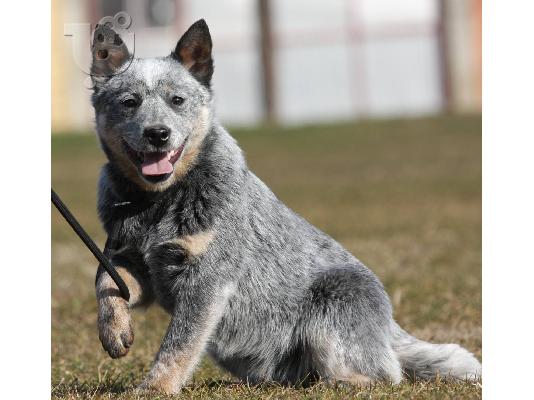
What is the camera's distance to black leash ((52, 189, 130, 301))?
3.92 metres

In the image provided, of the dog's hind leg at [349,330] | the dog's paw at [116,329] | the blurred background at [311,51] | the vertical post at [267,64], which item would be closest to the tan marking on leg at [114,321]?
the dog's paw at [116,329]

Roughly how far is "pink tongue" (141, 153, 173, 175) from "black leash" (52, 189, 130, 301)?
347 mm

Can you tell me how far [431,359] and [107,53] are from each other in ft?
6.25

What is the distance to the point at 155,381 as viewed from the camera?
4051 millimetres

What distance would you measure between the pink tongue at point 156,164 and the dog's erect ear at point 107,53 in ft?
1.28

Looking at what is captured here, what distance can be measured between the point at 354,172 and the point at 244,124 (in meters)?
3.97

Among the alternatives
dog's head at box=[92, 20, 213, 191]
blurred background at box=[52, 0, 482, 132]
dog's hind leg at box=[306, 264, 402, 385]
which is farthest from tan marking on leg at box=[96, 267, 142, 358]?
blurred background at box=[52, 0, 482, 132]

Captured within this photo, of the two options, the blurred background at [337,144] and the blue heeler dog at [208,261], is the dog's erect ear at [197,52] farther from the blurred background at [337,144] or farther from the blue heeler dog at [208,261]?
the blurred background at [337,144]

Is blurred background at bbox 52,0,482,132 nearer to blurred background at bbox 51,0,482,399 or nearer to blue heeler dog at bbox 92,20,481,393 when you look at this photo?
blurred background at bbox 51,0,482,399

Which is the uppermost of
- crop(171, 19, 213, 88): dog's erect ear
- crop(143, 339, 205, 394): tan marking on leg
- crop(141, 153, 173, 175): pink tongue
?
crop(171, 19, 213, 88): dog's erect ear

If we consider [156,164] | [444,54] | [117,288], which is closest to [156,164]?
[156,164]
